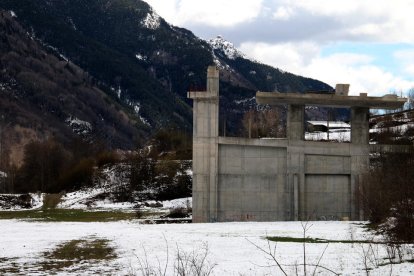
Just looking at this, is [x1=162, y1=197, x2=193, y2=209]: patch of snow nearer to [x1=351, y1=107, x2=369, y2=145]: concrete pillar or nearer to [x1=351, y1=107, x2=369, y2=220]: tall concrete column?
[x1=351, y1=107, x2=369, y2=220]: tall concrete column

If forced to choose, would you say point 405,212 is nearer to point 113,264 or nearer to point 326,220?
point 113,264

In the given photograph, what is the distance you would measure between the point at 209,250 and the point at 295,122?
78.8ft

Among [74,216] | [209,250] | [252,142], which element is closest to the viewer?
[209,250]

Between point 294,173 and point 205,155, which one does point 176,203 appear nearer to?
point 205,155

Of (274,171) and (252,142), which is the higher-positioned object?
(252,142)

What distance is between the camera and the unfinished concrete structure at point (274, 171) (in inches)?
1876

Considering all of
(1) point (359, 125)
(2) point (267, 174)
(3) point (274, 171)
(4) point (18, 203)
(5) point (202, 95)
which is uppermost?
(5) point (202, 95)

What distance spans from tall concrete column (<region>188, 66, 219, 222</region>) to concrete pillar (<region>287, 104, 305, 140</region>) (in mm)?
5439

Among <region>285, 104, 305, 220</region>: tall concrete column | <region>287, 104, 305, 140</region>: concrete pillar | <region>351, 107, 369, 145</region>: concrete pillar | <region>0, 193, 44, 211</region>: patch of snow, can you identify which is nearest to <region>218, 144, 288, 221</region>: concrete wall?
<region>285, 104, 305, 220</region>: tall concrete column

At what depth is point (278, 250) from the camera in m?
25.6

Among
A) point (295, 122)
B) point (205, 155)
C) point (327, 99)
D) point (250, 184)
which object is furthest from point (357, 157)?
point (205, 155)

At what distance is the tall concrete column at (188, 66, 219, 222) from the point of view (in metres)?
47.7

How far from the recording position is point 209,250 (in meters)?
26.0

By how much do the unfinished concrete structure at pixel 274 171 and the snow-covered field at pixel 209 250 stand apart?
27.3 ft
